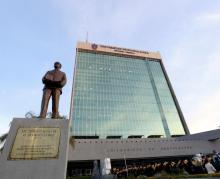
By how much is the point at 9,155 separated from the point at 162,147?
32.7 metres

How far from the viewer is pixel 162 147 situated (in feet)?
109

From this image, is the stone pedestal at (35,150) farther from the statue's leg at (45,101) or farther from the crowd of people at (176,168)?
the crowd of people at (176,168)

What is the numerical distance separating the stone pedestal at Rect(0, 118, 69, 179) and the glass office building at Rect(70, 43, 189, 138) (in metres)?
42.2

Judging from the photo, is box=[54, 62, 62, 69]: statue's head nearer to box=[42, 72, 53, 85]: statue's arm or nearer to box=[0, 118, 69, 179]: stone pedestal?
box=[42, 72, 53, 85]: statue's arm

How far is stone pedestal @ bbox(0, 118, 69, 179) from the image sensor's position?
4.70m

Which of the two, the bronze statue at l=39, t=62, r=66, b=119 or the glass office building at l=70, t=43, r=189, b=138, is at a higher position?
the glass office building at l=70, t=43, r=189, b=138

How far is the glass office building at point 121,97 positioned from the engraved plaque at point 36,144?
4225 centimetres

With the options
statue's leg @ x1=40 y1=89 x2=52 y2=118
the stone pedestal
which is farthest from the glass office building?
the stone pedestal

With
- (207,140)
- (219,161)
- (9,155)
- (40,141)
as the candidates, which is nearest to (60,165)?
(40,141)

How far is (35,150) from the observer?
5031mm

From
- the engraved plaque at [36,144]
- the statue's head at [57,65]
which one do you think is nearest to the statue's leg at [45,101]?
the engraved plaque at [36,144]

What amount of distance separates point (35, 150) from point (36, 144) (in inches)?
7.2

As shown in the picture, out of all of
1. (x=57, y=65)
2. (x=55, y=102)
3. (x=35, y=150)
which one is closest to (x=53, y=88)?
(x=55, y=102)

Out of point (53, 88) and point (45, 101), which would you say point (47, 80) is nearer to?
point (53, 88)
